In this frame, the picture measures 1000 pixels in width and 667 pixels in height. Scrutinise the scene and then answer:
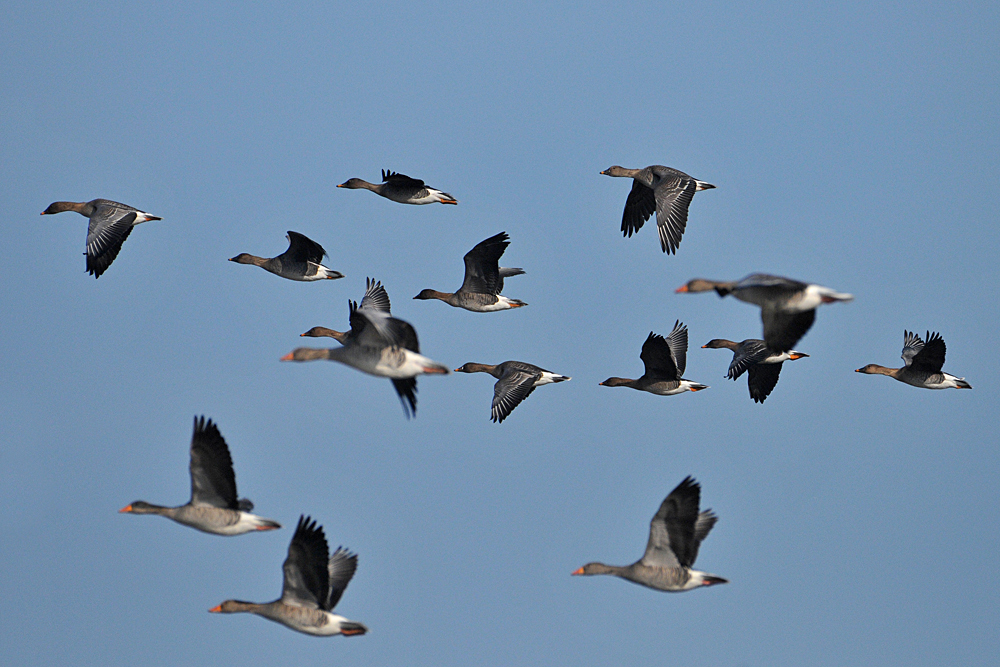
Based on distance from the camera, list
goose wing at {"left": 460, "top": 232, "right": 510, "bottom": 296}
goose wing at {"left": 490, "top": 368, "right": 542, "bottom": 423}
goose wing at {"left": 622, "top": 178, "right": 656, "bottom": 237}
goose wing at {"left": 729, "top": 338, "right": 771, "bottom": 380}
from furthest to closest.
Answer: goose wing at {"left": 622, "top": 178, "right": 656, "bottom": 237} < goose wing at {"left": 729, "top": 338, "right": 771, "bottom": 380} < goose wing at {"left": 460, "top": 232, "right": 510, "bottom": 296} < goose wing at {"left": 490, "top": 368, "right": 542, "bottom": 423}

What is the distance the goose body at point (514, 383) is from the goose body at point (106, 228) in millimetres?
8679

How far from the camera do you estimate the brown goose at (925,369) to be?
1047 inches

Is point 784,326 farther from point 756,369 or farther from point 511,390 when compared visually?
point 511,390

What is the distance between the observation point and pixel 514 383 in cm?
2536

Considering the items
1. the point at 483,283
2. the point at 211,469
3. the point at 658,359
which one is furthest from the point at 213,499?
the point at 658,359

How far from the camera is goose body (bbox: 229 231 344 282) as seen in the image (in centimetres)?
2628

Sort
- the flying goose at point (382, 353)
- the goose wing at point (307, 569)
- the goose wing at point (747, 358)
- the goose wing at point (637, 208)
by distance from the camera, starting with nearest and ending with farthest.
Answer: the goose wing at point (307, 569), the flying goose at point (382, 353), the goose wing at point (747, 358), the goose wing at point (637, 208)

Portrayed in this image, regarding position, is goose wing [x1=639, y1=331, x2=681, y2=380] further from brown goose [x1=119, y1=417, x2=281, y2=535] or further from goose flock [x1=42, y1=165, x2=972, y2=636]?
brown goose [x1=119, y1=417, x2=281, y2=535]

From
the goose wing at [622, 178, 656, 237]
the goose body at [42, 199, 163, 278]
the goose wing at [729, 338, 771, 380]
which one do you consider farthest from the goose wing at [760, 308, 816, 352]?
the goose body at [42, 199, 163, 278]

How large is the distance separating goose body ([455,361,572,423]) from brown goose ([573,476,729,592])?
6128 mm

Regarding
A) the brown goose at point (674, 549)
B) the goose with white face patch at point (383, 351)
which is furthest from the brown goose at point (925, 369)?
the goose with white face patch at point (383, 351)

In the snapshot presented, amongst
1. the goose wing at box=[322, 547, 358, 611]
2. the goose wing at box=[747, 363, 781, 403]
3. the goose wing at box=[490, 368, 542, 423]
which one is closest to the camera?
the goose wing at box=[322, 547, 358, 611]

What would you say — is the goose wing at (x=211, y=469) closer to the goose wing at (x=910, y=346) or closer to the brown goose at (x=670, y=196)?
the brown goose at (x=670, y=196)

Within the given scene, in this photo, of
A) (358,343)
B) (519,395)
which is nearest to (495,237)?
(519,395)
